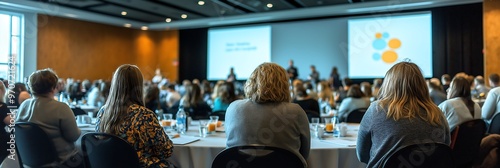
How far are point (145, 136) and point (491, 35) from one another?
10893mm

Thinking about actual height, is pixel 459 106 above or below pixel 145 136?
above

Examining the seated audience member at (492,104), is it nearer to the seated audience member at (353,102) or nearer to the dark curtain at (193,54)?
the seated audience member at (353,102)

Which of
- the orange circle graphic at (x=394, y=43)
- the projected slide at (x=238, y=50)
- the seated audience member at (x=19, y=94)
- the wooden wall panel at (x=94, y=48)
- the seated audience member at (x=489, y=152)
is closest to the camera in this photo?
the seated audience member at (x=489, y=152)

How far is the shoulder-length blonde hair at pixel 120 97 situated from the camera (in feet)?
7.21

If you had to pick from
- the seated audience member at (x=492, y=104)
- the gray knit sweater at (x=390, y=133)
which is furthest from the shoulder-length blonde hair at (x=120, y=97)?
the seated audience member at (x=492, y=104)

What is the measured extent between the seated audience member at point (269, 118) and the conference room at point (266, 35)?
6.56m

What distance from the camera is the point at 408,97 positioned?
1978 mm

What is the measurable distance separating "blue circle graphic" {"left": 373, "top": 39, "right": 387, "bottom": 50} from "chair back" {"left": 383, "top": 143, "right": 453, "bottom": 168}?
10121mm

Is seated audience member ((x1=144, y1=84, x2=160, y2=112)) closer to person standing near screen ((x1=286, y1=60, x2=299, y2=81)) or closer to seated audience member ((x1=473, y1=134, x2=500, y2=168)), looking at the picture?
seated audience member ((x1=473, y1=134, x2=500, y2=168))

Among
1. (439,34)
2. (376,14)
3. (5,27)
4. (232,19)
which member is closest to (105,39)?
(232,19)

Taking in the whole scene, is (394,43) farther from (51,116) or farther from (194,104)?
(51,116)

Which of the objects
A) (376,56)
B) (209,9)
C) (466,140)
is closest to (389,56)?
(376,56)

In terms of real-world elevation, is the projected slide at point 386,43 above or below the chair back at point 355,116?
above

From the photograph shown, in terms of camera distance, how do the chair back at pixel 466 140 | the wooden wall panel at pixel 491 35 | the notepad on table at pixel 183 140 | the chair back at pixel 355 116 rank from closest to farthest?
1. the notepad on table at pixel 183 140
2. the chair back at pixel 466 140
3. the chair back at pixel 355 116
4. the wooden wall panel at pixel 491 35
